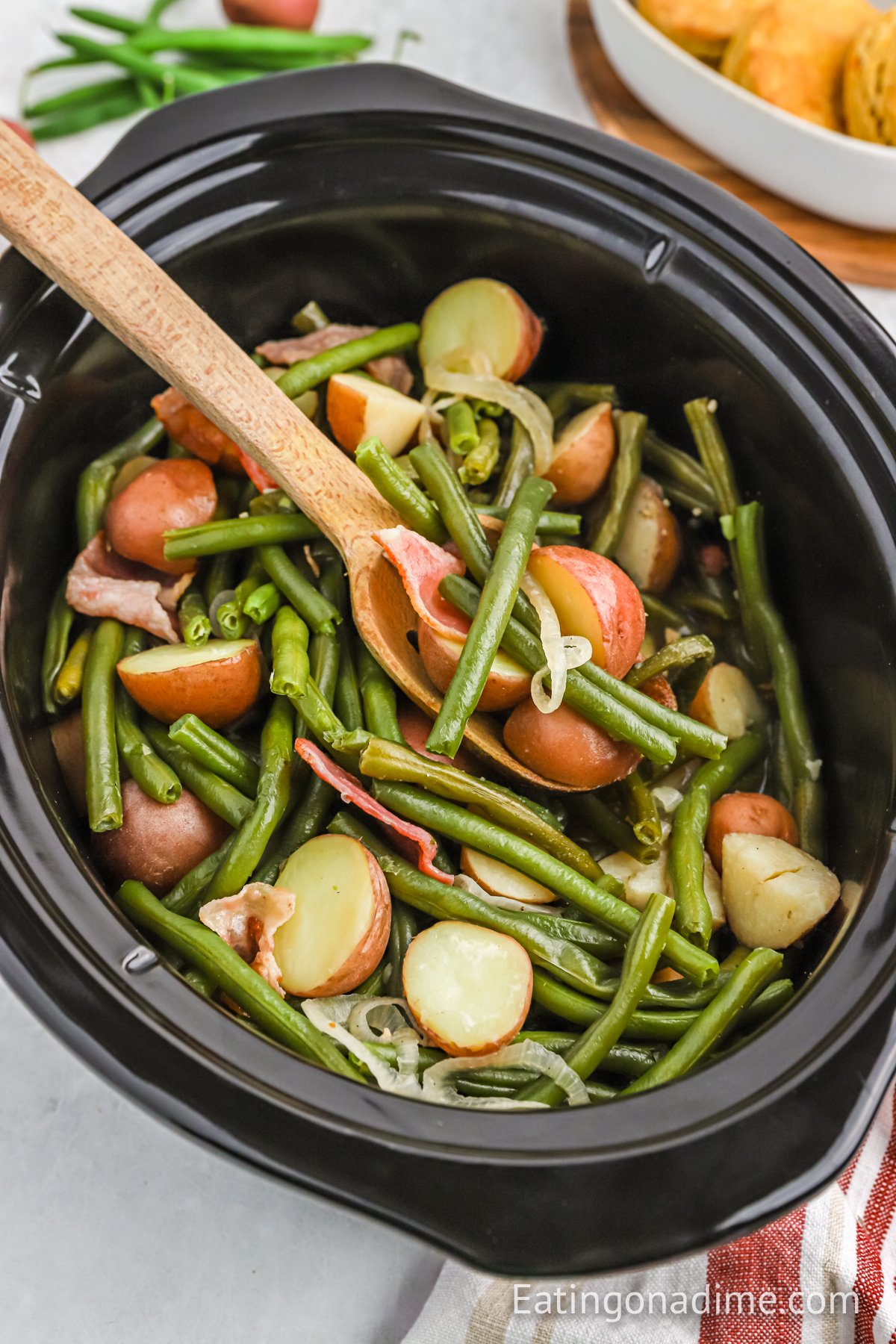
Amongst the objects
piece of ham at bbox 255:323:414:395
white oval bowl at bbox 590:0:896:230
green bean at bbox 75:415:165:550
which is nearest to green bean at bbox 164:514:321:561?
green bean at bbox 75:415:165:550

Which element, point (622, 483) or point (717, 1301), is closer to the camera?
point (717, 1301)

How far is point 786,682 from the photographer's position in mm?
1918

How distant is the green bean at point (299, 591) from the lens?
5.97 ft

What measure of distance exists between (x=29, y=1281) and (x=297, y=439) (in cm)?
148

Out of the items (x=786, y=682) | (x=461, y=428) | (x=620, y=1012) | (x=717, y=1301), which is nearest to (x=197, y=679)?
(x=461, y=428)

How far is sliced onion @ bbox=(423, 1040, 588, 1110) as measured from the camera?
1507 mm

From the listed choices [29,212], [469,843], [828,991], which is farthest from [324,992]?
[29,212]

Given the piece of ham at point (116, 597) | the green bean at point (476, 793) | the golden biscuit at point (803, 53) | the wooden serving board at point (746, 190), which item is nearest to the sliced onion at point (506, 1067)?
the green bean at point (476, 793)

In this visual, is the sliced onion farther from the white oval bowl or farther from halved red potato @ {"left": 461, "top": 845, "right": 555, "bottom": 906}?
the white oval bowl

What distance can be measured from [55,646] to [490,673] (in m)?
0.76

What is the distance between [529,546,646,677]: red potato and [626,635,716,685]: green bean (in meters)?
0.04

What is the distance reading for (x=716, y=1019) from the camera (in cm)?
154

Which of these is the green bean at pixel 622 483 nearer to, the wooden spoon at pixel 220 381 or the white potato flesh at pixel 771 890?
the wooden spoon at pixel 220 381

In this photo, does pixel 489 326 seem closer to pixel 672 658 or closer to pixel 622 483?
pixel 622 483
